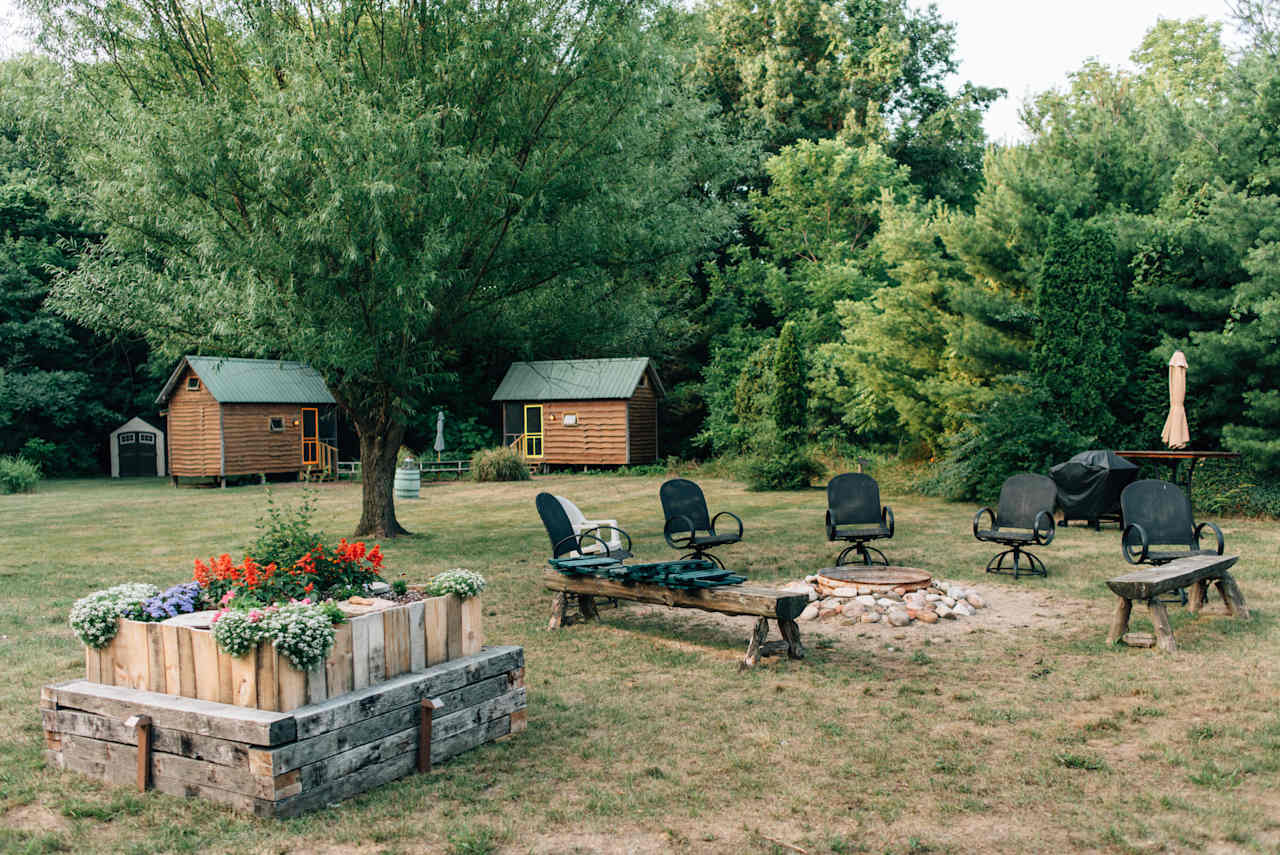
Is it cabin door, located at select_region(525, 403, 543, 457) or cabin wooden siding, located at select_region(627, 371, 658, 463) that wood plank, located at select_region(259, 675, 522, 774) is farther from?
cabin door, located at select_region(525, 403, 543, 457)

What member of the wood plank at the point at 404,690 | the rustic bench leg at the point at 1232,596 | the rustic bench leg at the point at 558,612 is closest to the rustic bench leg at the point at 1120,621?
the rustic bench leg at the point at 1232,596

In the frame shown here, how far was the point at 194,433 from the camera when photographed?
80.7 ft

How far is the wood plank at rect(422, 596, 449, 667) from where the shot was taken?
462 centimetres

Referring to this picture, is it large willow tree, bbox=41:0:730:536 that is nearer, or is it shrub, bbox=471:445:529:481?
large willow tree, bbox=41:0:730:536

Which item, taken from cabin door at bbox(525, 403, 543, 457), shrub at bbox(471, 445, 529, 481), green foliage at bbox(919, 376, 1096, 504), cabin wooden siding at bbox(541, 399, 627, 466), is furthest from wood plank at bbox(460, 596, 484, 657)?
cabin door at bbox(525, 403, 543, 457)

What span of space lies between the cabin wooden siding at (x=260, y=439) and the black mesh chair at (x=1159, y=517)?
850 inches

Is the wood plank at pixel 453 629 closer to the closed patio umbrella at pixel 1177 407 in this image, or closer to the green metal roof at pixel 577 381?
the closed patio umbrella at pixel 1177 407

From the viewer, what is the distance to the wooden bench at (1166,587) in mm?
6457

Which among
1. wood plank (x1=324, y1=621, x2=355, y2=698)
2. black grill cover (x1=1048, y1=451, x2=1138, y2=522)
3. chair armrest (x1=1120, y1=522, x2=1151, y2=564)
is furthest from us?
black grill cover (x1=1048, y1=451, x2=1138, y2=522)

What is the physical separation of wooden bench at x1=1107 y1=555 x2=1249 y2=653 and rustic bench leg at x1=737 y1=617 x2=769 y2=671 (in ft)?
7.90

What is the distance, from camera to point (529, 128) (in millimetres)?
11227

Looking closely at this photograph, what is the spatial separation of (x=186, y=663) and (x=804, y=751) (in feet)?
9.44

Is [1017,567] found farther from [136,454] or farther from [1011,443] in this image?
[136,454]

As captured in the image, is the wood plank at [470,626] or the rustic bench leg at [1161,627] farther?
the rustic bench leg at [1161,627]
